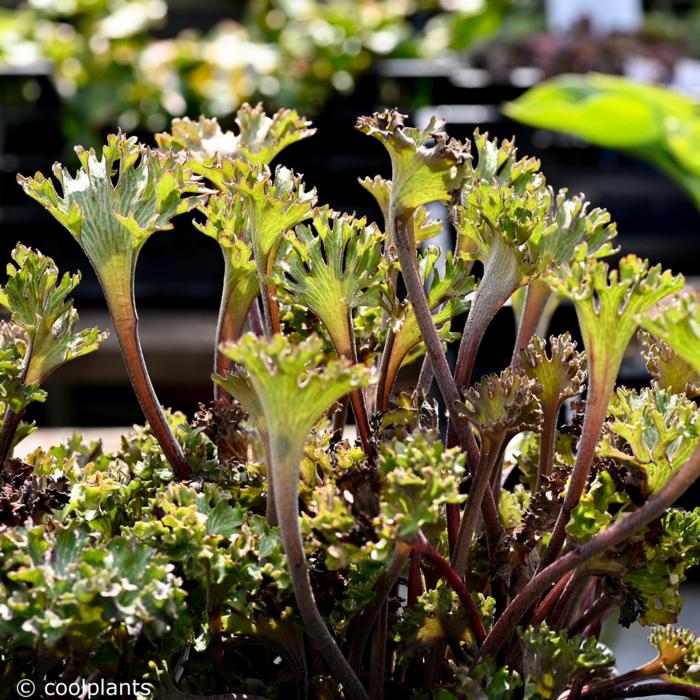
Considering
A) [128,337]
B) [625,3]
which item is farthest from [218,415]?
[625,3]

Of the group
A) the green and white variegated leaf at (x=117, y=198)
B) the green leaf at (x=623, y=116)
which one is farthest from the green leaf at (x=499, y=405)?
the green leaf at (x=623, y=116)

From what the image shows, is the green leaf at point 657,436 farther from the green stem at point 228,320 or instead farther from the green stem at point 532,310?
the green stem at point 228,320

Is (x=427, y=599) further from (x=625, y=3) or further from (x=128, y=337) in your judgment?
(x=625, y=3)

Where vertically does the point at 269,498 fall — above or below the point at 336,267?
below

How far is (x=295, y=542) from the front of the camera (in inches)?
22.3

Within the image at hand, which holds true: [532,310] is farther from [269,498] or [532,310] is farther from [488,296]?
[269,498]

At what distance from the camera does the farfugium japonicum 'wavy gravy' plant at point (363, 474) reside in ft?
1.84

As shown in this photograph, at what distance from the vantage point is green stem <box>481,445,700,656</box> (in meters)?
0.57

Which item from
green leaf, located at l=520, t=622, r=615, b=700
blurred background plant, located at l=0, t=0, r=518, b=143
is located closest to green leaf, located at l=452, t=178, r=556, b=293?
green leaf, located at l=520, t=622, r=615, b=700

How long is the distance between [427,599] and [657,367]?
0.24m

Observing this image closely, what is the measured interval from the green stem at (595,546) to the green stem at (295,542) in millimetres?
97

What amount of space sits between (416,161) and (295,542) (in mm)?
232

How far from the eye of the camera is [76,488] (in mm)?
684

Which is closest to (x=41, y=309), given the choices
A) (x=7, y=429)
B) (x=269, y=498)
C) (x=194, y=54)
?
(x=7, y=429)
